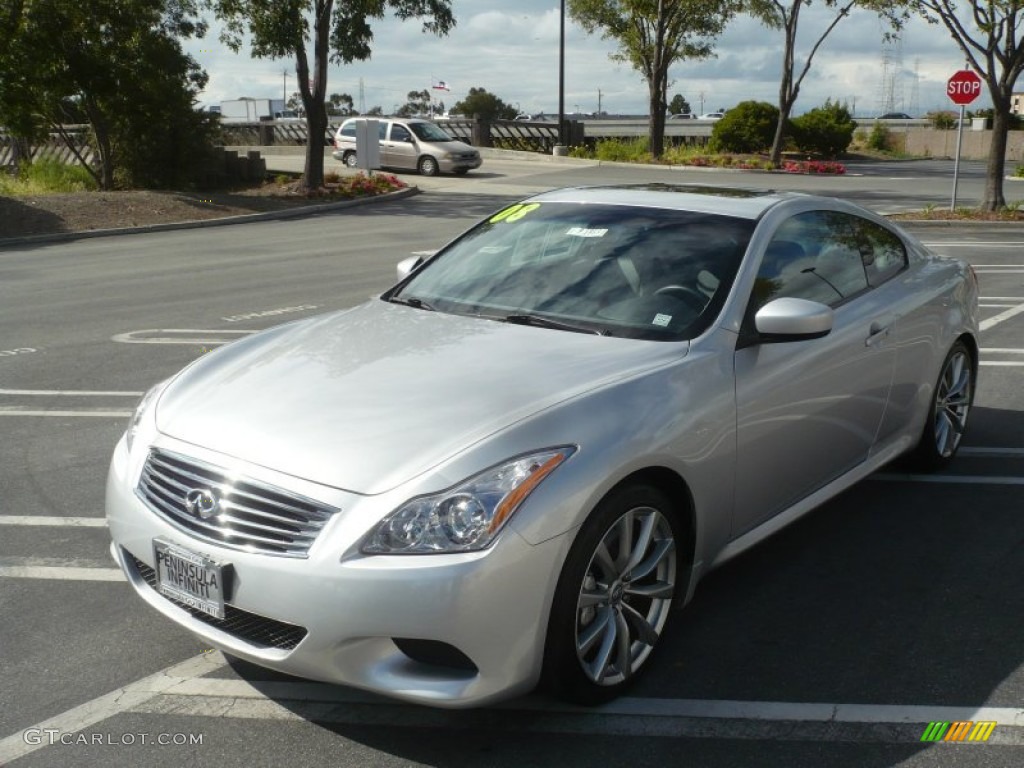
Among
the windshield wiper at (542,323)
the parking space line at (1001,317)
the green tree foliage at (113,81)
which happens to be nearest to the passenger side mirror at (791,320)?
the windshield wiper at (542,323)

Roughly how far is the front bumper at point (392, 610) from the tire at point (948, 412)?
3.40 m

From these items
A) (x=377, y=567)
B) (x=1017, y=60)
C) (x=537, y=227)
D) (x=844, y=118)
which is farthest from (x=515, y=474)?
(x=844, y=118)

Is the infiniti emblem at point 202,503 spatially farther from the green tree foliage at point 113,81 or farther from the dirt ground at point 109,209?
the green tree foliage at point 113,81

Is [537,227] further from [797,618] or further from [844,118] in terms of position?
[844,118]

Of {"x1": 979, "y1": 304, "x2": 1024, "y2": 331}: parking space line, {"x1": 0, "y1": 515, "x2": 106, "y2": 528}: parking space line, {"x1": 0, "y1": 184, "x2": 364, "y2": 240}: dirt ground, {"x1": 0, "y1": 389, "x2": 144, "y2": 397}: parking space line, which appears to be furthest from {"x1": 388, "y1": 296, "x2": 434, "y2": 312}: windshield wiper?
{"x1": 0, "y1": 184, "x2": 364, "y2": 240}: dirt ground

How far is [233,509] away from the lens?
3453 millimetres

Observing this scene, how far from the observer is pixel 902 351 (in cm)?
554

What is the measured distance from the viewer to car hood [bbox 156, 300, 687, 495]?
3484 millimetres

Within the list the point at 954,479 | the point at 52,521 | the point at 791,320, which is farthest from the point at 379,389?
the point at 954,479

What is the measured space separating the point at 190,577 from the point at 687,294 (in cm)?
223

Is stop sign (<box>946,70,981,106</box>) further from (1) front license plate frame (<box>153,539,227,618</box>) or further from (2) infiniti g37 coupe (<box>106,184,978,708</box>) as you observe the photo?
(1) front license plate frame (<box>153,539,227,618</box>)

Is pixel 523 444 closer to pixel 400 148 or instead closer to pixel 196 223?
pixel 196 223

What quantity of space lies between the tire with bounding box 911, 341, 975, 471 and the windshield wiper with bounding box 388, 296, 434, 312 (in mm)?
2795

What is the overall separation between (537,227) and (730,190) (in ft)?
3.60
